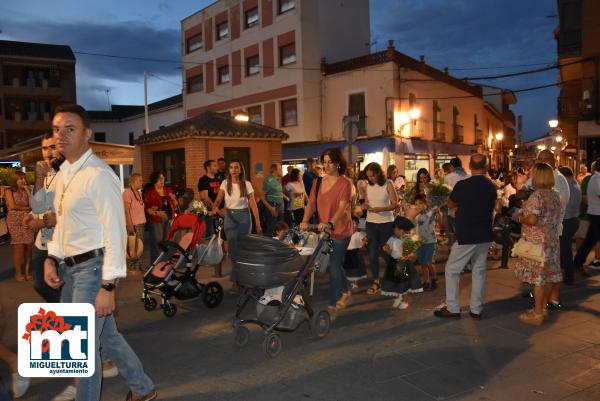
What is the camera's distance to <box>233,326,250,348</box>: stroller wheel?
5004 mm

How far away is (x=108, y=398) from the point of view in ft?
13.2

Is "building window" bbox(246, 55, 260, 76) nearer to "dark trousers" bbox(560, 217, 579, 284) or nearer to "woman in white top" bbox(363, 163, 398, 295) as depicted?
"woman in white top" bbox(363, 163, 398, 295)

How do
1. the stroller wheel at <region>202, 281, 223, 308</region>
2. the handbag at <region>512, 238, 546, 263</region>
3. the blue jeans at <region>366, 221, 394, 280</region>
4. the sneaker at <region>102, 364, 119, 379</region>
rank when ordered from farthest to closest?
the blue jeans at <region>366, 221, 394, 280</region>
the stroller wheel at <region>202, 281, 223, 308</region>
the handbag at <region>512, 238, 546, 263</region>
the sneaker at <region>102, 364, 119, 379</region>

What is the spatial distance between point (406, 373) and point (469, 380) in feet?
1.71

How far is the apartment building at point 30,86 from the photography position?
41.2m

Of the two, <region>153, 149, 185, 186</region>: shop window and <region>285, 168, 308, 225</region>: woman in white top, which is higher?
<region>153, 149, 185, 186</region>: shop window

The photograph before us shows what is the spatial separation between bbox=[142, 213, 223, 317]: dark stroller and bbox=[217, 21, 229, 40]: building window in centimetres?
2792

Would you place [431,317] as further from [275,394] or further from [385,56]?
[385,56]

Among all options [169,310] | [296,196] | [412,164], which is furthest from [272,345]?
[412,164]

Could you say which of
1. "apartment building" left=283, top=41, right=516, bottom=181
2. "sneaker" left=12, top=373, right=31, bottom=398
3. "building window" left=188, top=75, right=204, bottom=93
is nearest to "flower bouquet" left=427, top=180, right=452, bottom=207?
"sneaker" left=12, top=373, right=31, bottom=398

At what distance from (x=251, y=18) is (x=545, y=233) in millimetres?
27796

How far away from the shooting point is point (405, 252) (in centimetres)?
636

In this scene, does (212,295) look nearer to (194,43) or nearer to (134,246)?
(134,246)

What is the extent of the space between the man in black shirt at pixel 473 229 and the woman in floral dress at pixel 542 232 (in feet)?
1.41
